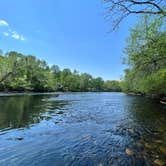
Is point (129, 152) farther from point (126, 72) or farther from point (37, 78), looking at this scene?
point (37, 78)

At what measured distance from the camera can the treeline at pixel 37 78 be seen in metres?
60.1

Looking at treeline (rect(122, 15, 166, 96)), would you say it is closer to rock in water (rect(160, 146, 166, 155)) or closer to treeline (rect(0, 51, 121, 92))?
rock in water (rect(160, 146, 166, 155))

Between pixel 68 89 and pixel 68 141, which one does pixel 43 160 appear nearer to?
pixel 68 141

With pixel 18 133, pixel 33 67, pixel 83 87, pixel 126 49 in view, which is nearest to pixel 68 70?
pixel 83 87

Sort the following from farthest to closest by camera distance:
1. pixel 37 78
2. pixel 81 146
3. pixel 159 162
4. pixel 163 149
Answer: pixel 37 78 < pixel 81 146 < pixel 163 149 < pixel 159 162

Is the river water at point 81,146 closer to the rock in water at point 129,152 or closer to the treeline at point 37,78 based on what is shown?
the rock in water at point 129,152

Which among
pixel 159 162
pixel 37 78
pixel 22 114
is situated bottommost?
pixel 159 162

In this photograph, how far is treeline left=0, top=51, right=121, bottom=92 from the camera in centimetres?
6014

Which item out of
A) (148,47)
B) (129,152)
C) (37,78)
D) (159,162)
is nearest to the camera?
(159,162)

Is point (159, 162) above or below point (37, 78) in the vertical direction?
below

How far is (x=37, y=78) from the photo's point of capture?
289ft

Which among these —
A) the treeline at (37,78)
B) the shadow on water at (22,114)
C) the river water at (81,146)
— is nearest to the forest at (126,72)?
the treeline at (37,78)

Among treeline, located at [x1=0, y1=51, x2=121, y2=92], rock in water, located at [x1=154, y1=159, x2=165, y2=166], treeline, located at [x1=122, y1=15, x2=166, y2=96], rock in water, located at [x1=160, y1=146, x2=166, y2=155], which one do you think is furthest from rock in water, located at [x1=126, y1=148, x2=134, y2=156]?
treeline, located at [x1=0, y1=51, x2=121, y2=92]

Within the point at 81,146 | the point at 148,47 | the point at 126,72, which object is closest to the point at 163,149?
the point at 81,146
